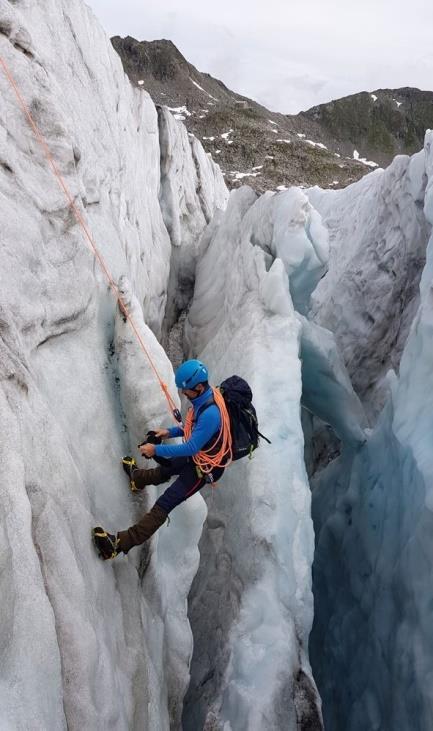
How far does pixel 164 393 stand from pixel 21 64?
2.80 meters

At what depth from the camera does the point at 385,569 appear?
613 cm

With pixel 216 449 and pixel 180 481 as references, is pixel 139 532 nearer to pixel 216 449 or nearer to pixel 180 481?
pixel 180 481

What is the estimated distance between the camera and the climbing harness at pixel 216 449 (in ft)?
12.8

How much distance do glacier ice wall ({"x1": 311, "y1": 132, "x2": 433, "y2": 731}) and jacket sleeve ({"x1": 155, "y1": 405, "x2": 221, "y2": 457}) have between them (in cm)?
244

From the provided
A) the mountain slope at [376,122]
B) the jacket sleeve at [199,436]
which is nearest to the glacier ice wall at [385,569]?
the jacket sleeve at [199,436]

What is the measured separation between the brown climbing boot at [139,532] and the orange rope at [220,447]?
49 cm

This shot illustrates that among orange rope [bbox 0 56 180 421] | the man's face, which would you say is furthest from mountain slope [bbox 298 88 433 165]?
the man's face

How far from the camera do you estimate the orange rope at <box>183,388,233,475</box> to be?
12.8 ft

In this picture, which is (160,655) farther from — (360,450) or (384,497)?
(360,450)

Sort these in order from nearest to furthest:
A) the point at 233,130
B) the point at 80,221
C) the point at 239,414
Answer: the point at 239,414
the point at 80,221
the point at 233,130

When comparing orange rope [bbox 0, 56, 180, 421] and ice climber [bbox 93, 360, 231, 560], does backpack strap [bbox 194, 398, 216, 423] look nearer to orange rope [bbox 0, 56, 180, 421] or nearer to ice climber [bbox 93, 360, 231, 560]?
ice climber [bbox 93, 360, 231, 560]


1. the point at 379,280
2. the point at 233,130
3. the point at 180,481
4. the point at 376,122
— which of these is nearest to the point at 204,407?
the point at 180,481

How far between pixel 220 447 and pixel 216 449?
0.11 ft

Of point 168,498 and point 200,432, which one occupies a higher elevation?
point 200,432
